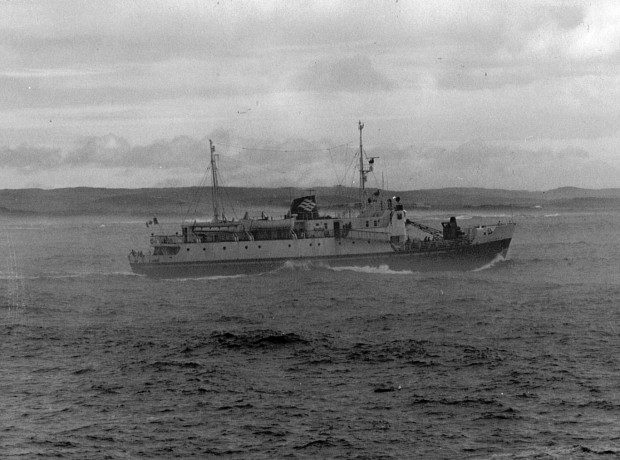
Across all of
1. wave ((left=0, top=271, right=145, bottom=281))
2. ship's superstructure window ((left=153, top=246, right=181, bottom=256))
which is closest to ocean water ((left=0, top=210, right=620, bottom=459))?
ship's superstructure window ((left=153, top=246, right=181, bottom=256))

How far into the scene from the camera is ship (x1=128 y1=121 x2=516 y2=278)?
201 feet

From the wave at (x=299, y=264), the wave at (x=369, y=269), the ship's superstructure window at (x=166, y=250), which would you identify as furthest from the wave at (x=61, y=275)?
the wave at (x=369, y=269)

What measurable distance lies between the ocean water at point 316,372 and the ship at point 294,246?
6583mm

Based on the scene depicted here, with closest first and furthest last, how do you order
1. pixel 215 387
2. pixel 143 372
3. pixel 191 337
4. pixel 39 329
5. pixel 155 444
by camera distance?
pixel 155 444 < pixel 215 387 < pixel 143 372 < pixel 191 337 < pixel 39 329

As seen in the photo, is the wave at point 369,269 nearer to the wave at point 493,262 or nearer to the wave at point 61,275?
the wave at point 493,262

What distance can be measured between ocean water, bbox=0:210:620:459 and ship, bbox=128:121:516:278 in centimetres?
658

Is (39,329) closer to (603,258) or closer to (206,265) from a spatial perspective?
(206,265)

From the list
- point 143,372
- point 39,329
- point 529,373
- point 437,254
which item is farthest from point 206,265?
point 529,373

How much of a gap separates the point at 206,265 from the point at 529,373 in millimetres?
37211

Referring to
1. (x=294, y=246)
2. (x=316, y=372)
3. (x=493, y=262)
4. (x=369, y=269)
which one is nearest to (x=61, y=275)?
(x=294, y=246)

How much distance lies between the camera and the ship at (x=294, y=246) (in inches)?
2416

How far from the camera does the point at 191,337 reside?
36.3 metres

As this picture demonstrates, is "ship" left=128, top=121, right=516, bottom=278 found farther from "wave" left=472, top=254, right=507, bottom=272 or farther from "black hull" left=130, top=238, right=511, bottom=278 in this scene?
"wave" left=472, top=254, right=507, bottom=272

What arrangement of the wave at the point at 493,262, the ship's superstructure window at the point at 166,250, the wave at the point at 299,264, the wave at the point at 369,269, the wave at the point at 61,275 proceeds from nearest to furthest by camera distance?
the wave at the point at 369,269, the wave at the point at 299,264, the ship's superstructure window at the point at 166,250, the wave at the point at 493,262, the wave at the point at 61,275
